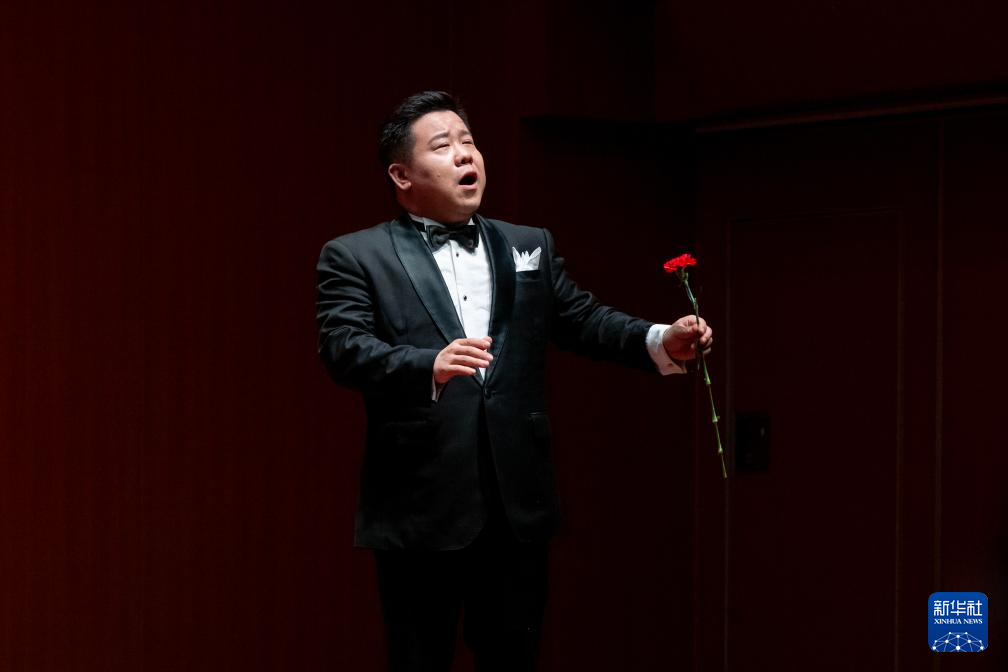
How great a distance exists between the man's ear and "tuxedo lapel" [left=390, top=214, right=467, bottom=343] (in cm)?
10

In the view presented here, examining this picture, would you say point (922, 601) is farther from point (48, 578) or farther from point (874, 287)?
point (48, 578)

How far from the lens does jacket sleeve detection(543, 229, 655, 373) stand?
8.57ft

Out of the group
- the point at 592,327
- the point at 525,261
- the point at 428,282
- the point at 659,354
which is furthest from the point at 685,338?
the point at 428,282

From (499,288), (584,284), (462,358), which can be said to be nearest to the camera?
(462,358)

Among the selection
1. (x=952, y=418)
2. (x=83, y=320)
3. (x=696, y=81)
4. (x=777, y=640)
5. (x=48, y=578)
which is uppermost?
(x=696, y=81)

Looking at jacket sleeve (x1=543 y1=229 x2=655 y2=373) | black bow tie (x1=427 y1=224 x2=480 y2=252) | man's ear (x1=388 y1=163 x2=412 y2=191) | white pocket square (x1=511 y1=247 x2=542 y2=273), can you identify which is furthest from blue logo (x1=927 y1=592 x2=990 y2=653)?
man's ear (x1=388 y1=163 x2=412 y2=191)

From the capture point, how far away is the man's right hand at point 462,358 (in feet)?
7.55

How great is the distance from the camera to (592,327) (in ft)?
8.80

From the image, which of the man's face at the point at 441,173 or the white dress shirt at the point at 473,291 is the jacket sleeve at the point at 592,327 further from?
the man's face at the point at 441,173

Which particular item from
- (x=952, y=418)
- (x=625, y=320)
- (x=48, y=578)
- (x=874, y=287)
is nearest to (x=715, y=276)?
(x=874, y=287)

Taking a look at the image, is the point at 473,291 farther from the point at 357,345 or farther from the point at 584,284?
the point at 584,284

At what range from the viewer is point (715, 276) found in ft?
13.6

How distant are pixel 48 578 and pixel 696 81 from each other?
6.69ft

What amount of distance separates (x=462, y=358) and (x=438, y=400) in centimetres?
24
